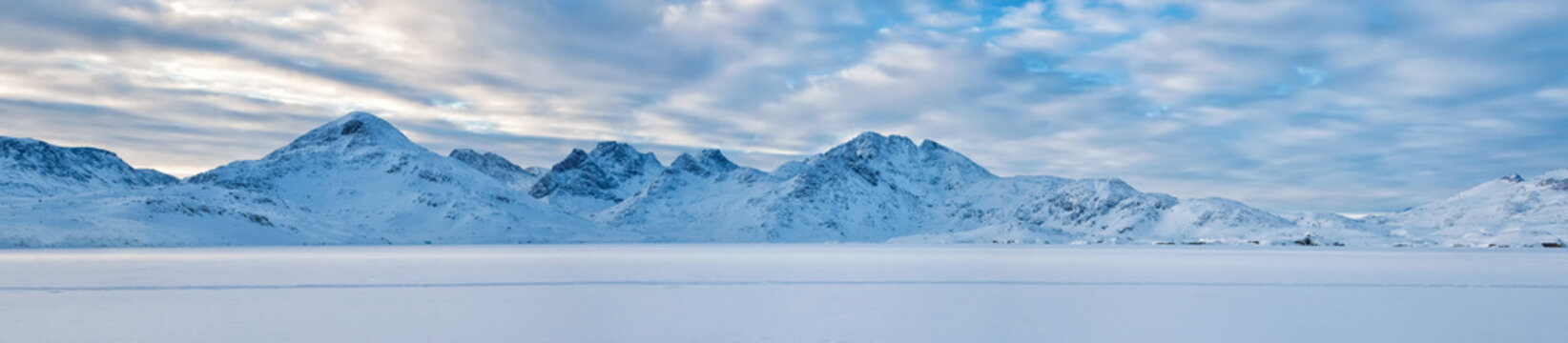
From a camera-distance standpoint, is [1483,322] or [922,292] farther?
[922,292]

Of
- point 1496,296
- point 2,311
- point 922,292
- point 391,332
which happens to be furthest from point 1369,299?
point 2,311

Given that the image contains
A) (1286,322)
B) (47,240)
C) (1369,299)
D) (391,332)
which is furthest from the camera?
(47,240)

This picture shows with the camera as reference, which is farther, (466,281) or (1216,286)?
(466,281)

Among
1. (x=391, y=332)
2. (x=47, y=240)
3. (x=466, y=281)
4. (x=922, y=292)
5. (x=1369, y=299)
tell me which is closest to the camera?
(x=391, y=332)


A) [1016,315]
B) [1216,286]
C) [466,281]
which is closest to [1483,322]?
[1016,315]

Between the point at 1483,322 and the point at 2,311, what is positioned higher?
the point at 1483,322

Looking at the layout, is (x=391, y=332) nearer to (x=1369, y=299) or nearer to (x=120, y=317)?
(x=120, y=317)

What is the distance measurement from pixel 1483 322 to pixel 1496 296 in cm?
1243

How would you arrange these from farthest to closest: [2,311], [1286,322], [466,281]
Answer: [466,281] → [2,311] → [1286,322]

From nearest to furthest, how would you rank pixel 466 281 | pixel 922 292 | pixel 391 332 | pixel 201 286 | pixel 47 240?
pixel 391 332 → pixel 922 292 → pixel 201 286 → pixel 466 281 → pixel 47 240

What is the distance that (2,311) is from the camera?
26438 mm

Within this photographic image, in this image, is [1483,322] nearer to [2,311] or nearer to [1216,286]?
[1216,286]

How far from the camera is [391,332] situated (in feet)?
69.4

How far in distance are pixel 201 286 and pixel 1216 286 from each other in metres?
38.4
